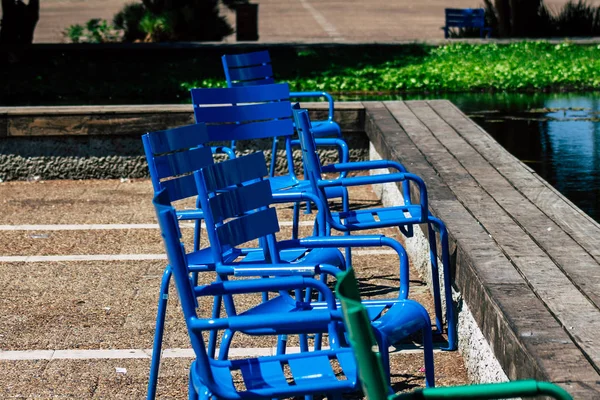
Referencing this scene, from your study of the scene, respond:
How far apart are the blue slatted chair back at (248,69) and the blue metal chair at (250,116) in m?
1.40

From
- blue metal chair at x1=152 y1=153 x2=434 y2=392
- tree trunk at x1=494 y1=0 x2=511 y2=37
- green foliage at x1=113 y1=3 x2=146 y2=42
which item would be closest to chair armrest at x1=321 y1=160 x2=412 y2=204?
blue metal chair at x1=152 y1=153 x2=434 y2=392

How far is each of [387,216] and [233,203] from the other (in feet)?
5.04

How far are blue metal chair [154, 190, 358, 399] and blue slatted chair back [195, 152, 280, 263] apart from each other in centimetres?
45

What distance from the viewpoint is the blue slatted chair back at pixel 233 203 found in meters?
3.94

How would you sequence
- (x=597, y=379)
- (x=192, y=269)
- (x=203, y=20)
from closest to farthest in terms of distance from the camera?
(x=597, y=379), (x=192, y=269), (x=203, y=20)

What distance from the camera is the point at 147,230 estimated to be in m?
7.78

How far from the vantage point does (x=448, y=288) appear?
5.12 metres

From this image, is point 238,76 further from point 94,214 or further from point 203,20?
point 203,20

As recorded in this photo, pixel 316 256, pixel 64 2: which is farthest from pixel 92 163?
pixel 64 2

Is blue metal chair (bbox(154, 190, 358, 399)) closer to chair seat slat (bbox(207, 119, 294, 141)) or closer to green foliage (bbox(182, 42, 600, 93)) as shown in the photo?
chair seat slat (bbox(207, 119, 294, 141))

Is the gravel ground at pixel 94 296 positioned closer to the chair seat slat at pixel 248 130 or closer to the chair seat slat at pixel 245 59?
the chair seat slat at pixel 248 130

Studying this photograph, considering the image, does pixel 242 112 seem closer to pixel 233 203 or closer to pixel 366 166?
pixel 366 166

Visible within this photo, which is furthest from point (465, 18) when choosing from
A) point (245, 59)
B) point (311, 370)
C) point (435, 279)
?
point (311, 370)

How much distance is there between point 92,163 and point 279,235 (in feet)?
8.83
